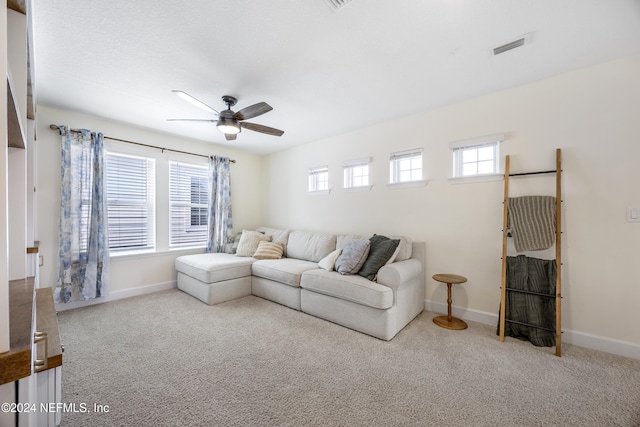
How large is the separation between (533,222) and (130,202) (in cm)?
514

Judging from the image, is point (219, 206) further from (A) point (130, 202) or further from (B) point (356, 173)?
(B) point (356, 173)

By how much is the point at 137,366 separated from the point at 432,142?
3.83 meters

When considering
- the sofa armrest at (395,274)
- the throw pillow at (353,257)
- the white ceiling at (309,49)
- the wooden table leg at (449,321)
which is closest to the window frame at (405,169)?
the white ceiling at (309,49)

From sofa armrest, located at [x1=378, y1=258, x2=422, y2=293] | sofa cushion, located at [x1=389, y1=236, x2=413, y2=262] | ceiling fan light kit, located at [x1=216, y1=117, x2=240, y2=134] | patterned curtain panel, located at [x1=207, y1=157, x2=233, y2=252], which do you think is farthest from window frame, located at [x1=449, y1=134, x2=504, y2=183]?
patterned curtain panel, located at [x1=207, y1=157, x2=233, y2=252]

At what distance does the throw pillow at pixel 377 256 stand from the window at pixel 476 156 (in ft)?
3.81

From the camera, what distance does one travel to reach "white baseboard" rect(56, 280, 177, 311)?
331cm

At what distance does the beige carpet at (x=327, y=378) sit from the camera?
5.29ft

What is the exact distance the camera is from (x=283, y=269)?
3.51 metres

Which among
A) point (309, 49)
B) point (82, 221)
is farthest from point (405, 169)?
point (82, 221)

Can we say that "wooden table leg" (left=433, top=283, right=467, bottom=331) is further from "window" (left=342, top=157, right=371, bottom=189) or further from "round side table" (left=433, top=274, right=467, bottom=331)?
"window" (left=342, top=157, right=371, bottom=189)

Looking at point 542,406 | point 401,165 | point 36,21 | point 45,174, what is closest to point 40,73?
point 36,21

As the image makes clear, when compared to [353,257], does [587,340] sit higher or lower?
lower

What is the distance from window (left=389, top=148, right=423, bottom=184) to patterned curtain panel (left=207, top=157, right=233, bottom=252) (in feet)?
9.81

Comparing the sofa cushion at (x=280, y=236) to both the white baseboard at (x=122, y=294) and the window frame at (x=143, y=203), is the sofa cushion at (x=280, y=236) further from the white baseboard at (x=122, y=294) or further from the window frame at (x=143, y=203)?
the window frame at (x=143, y=203)
